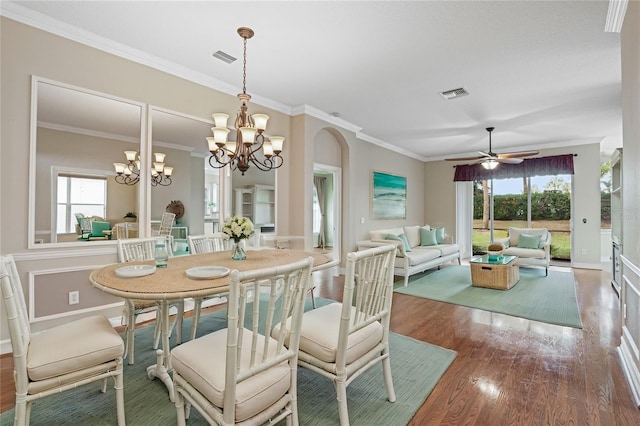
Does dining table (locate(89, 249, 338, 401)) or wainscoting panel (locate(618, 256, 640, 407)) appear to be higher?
dining table (locate(89, 249, 338, 401))

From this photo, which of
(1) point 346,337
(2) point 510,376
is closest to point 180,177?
(1) point 346,337

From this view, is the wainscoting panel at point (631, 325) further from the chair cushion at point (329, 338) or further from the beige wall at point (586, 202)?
the beige wall at point (586, 202)

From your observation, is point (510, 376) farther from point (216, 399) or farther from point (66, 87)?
point (66, 87)

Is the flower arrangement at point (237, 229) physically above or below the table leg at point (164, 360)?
above

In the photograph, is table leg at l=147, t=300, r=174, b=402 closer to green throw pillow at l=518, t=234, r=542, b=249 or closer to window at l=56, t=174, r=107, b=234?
window at l=56, t=174, r=107, b=234

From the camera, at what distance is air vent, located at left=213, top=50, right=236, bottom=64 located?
316cm

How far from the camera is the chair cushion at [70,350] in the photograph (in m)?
1.46

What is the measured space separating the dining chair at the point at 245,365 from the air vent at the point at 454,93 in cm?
367

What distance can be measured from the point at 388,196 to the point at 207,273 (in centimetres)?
581

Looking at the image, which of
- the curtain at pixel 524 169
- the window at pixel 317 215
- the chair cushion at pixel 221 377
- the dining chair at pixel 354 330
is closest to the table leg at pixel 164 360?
the chair cushion at pixel 221 377

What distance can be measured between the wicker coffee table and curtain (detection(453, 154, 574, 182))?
123 inches

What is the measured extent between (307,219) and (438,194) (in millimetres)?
5128

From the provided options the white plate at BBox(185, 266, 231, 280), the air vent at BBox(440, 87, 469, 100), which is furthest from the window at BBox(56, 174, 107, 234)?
the air vent at BBox(440, 87, 469, 100)

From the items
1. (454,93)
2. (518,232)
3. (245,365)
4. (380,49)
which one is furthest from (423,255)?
(245,365)
